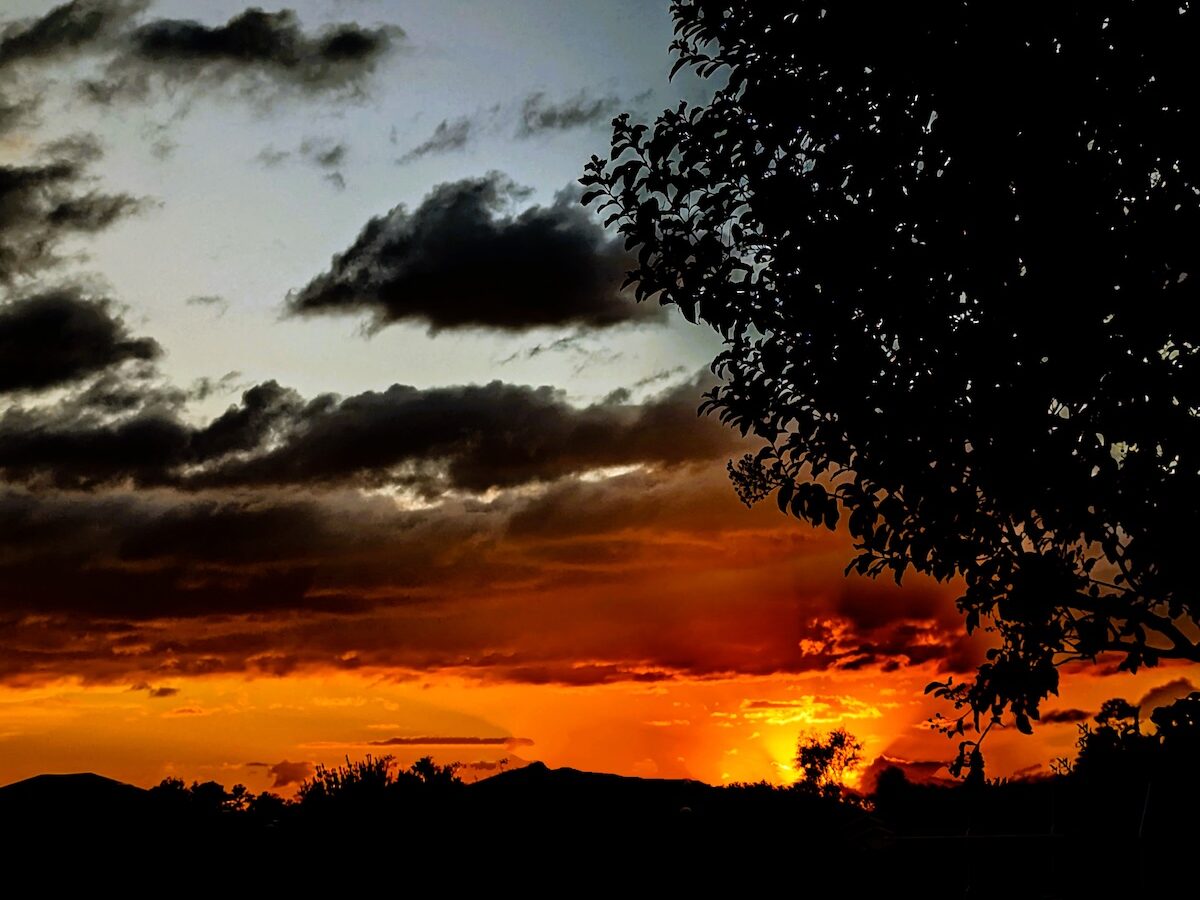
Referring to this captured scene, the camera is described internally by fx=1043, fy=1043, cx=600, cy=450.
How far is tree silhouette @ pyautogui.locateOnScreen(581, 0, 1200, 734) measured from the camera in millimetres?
7547

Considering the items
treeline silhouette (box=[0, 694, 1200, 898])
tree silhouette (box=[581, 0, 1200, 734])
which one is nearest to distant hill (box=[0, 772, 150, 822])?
treeline silhouette (box=[0, 694, 1200, 898])

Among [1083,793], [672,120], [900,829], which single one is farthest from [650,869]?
[672,120]

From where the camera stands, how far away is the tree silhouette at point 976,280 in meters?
7.55

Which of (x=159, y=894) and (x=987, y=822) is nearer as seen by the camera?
(x=159, y=894)

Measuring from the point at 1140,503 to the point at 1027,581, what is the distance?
100 cm

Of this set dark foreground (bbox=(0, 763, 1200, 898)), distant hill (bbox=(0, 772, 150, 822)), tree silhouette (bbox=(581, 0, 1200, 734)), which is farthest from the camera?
distant hill (bbox=(0, 772, 150, 822))

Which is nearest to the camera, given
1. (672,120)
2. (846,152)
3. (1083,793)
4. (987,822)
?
(846,152)

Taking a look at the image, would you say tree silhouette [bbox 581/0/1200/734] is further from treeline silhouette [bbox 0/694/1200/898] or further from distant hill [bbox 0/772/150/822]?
distant hill [bbox 0/772/150/822]

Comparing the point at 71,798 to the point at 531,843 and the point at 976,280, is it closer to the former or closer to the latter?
the point at 531,843

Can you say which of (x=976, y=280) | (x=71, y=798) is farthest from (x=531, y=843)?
Result: (x=976, y=280)

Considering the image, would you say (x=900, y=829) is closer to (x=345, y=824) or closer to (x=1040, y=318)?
(x=345, y=824)

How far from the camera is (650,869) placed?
22203 millimetres

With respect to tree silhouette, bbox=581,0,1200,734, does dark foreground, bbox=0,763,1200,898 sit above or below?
below

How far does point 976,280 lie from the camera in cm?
802
